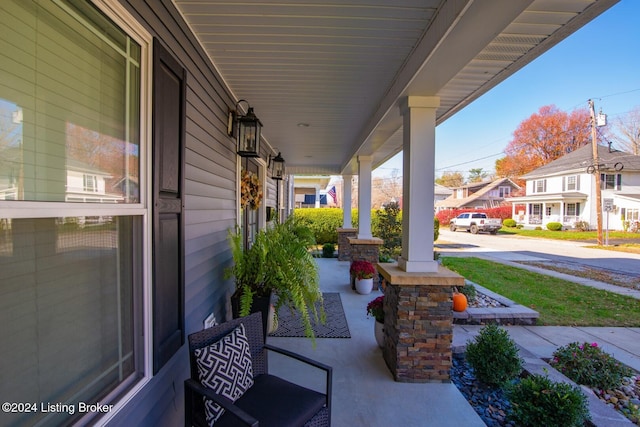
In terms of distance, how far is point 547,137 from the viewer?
24656mm

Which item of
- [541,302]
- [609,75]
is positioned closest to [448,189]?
[609,75]

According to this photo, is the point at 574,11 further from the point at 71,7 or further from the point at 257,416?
the point at 257,416

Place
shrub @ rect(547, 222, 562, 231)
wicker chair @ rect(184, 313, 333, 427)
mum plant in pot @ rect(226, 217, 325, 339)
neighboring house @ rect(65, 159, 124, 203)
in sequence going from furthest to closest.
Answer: shrub @ rect(547, 222, 562, 231)
mum plant in pot @ rect(226, 217, 325, 339)
wicker chair @ rect(184, 313, 333, 427)
neighboring house @ rect(65, 159, 124, 203)

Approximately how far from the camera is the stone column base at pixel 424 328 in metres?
2.41

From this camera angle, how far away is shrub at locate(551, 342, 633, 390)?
93.4 inches

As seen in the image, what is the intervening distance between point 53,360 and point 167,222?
78 centimetres

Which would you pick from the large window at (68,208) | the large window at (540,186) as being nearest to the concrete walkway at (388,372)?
the large window at (68,208)

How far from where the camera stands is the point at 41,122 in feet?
2.93

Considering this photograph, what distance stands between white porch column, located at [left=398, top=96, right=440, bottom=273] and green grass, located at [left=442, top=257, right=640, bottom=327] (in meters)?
2.47

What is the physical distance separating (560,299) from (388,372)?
13.1ft

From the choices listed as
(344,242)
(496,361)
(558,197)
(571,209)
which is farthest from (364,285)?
(571,209)

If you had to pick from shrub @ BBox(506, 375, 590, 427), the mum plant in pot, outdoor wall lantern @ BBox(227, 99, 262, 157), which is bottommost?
shrub @ BBox(506, 375, 590, 427)

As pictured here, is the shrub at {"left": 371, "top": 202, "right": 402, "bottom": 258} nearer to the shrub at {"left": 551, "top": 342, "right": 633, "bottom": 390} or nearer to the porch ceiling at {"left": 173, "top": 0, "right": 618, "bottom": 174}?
the porch ceiling at {"left": 173, "top": 0, "right": 618, "bottom": 174}

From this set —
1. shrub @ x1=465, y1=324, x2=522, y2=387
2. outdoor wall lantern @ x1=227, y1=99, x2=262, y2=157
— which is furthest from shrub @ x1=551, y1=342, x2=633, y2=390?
outdoor wall lantern @ x1=227, y1=99, x2=262, y2=157
